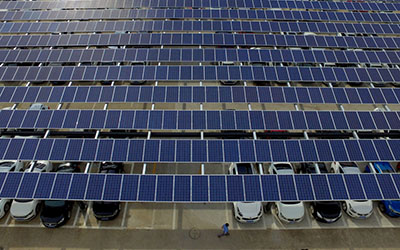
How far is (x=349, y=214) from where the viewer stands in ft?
58.0

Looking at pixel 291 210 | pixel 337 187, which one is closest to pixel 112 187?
pixel 291 210

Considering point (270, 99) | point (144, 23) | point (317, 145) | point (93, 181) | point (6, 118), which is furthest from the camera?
point (144, 23)

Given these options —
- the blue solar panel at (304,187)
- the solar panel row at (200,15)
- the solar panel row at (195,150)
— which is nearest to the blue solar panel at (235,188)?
the solar panel row at (195,150)

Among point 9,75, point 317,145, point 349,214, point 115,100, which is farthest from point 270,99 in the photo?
point 9,75

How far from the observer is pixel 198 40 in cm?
2544

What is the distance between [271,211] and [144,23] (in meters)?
25.1

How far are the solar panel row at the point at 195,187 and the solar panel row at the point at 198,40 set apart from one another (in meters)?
16.0

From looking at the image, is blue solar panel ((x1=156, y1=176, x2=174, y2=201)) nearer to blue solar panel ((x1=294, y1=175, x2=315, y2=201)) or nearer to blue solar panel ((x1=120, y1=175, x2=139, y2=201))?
blue solar panel ((x1=120, y1=175, x2=139, y2=201))

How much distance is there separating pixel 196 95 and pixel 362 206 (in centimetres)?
1589

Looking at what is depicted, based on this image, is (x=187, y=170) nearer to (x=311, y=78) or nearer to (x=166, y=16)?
(x=311, y=78)

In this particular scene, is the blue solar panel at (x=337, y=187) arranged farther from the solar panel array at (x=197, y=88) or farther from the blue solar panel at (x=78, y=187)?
the blue solar panel at (x=78, y=187)

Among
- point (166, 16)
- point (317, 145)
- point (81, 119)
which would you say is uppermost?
point (166, 16)

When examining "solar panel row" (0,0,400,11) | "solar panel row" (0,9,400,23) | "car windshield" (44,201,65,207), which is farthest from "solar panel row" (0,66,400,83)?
"solar panel row" (0,0,400,11)

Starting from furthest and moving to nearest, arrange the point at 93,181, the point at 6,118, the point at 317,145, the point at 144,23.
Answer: the point at 144,23, the point at 6,118, the point at 317,145, the point at 93,181
